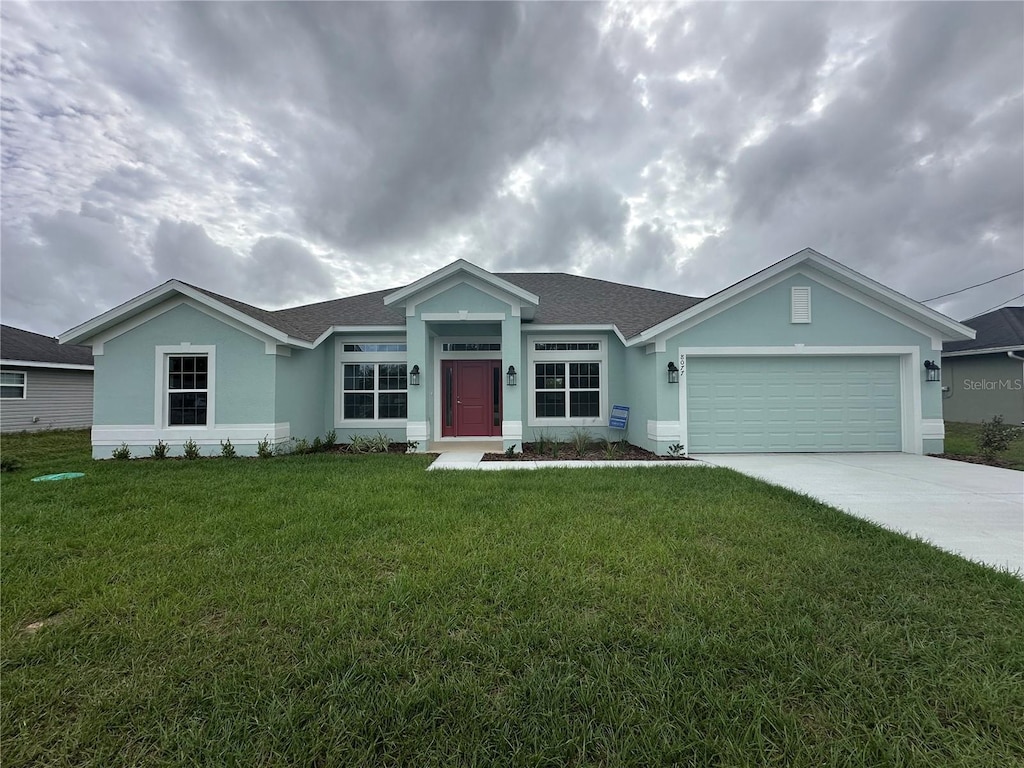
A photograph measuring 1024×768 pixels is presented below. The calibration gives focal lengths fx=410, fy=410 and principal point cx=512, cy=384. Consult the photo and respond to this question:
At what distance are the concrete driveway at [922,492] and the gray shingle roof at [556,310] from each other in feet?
15.5

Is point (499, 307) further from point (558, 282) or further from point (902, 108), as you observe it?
point (902, 108)

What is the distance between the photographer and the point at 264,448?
31.2 feet

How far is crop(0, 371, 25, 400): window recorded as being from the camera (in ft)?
48.0

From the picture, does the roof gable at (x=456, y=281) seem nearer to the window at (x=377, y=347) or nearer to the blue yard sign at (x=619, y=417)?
the window at (x=377, y=347)

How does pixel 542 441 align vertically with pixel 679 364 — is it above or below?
below

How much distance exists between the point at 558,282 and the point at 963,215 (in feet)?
82.0

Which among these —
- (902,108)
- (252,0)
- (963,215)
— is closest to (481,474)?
(252,0)

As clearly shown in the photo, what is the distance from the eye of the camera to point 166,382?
9773 millimetres

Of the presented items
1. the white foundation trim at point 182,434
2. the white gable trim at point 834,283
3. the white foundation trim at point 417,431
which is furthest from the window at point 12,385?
the white gable trim at point 834,283

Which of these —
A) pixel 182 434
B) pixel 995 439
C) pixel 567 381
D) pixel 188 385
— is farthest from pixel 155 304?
pixel 995 439

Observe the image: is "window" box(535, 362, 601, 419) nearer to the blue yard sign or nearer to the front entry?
the blue yard sign

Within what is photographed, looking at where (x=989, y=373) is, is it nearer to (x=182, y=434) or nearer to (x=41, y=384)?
(x=182, y=434)

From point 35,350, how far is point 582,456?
21703 mm

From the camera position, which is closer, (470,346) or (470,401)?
(470,346)
